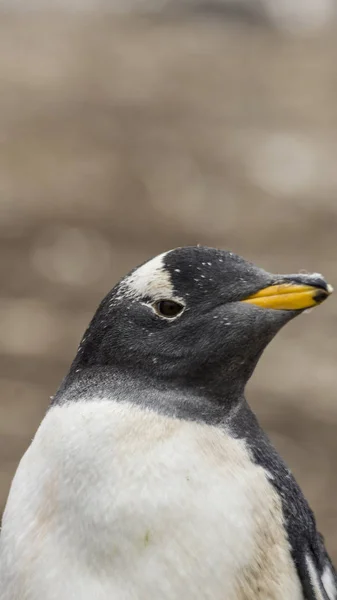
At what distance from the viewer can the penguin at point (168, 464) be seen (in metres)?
2.17

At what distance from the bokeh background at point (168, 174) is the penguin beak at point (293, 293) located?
3234mm

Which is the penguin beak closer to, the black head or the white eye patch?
the black head

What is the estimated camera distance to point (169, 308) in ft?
7.53

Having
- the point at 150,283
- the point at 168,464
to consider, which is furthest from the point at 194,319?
the point at 168,464

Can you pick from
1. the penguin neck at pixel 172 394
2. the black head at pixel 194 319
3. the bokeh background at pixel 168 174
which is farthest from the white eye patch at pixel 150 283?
the bokeh background at pixel 168 174

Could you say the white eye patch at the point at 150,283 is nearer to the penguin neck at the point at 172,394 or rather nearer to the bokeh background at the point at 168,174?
the penguin neck at the point at 172,394

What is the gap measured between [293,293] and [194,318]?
207 mm

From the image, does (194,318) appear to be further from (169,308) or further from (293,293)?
(293,293)

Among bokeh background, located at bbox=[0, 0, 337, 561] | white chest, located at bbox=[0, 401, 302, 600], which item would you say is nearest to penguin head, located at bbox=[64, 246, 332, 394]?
white chest, located at bbox=[0, 401, 302, 600]

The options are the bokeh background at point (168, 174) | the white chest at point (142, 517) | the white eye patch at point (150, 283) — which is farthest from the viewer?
the bokeh background at point (168, 174)

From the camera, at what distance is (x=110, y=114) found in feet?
38.0

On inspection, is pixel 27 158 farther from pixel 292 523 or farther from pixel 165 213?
pixel 292 523

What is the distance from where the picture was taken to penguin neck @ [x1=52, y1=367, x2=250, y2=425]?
88.4 inches

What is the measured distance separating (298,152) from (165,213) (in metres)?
1.69
